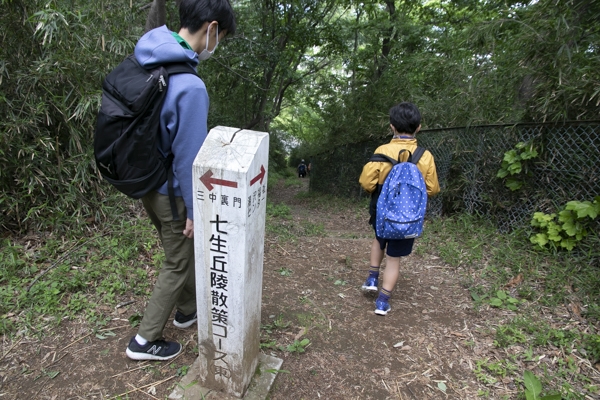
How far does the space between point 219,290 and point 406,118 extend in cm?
179

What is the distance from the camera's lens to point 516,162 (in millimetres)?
3758

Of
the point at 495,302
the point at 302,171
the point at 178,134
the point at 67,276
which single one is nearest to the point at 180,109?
→ the point at 178,134

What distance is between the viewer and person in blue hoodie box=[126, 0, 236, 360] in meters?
1.62

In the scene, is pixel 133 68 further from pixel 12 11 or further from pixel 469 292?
pixel 469 292

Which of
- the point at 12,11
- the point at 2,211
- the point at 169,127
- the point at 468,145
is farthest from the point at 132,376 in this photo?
the point at 468,145

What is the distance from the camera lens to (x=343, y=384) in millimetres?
1998

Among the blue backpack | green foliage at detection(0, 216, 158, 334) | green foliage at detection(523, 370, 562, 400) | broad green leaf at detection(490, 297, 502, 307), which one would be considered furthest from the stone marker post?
broad green leaf at detection(490, 297, 502, 307)

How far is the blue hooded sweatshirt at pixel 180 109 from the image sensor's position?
5.26 feet

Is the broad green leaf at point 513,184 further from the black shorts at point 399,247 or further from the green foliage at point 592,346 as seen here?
the black shorts at point 399,247

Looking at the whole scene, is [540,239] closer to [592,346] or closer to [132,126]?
[592,346]

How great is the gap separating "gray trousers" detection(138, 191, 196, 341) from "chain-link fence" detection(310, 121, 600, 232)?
365cm

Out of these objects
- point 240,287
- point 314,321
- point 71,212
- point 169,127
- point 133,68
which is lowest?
point 314,321

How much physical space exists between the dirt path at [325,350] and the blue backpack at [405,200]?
0.77 m

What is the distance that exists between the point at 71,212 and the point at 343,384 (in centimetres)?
302
